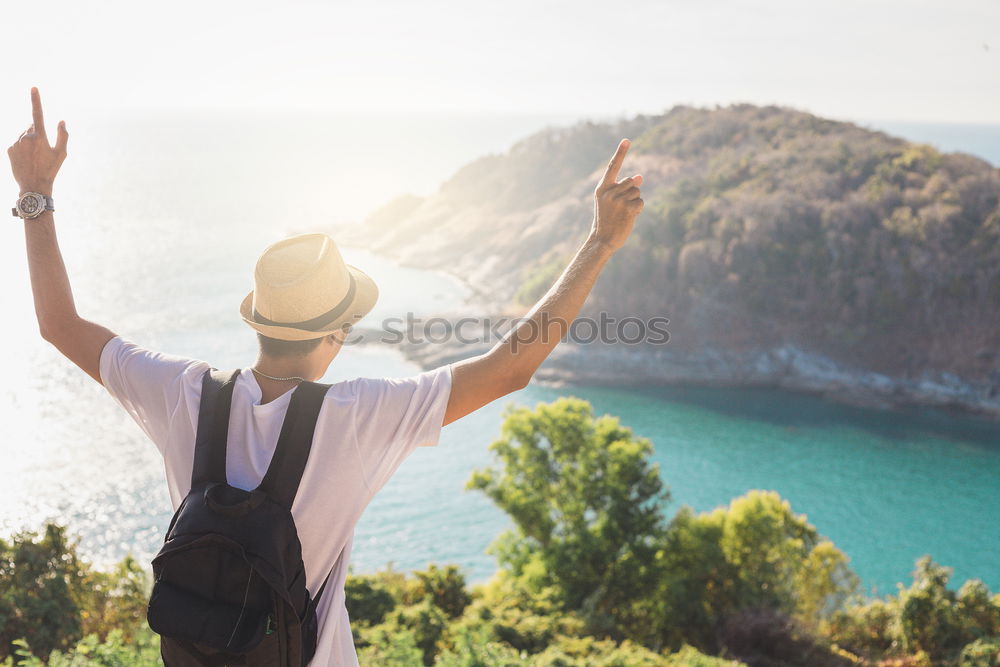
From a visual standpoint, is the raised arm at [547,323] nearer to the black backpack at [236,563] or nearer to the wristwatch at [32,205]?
the black backpack at [236,563]

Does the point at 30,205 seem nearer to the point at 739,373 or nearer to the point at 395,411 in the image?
the point at 395,411

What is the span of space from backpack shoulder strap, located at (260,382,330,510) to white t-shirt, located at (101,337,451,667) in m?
0.02

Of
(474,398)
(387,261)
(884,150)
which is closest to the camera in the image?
(474,398)

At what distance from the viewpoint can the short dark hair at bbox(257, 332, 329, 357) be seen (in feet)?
5.39

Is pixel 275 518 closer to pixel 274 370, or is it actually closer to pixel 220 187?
pixel 274 370

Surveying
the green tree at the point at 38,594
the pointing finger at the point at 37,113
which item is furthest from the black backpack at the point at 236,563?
the green tree at the point at 38,594

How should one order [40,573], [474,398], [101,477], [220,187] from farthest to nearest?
[220,187]
[101,477]
[40,573]
[474,398]

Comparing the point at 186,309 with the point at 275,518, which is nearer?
the point at 275,518

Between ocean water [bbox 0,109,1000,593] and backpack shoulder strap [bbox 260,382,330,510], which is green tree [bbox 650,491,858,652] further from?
backpack shoulder strap [bbox 260,382,330,510]

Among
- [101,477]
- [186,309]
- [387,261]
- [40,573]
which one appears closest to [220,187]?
[387,261]

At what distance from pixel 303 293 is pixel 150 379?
1.27 ft

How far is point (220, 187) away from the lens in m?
112

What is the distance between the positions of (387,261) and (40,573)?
214 ft

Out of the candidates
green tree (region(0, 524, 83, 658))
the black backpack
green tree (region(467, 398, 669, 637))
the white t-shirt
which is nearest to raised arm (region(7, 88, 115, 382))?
the white t-shirt
